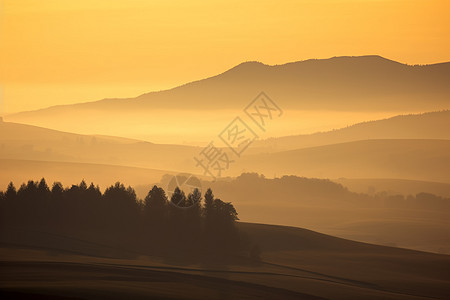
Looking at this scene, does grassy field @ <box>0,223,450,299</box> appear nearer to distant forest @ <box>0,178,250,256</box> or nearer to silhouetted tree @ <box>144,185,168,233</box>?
distant forest @ <box>0,178,250,256</box>

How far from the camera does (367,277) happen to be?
10556 cm

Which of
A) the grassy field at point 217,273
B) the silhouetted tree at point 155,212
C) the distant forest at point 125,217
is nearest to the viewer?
the grassy field at point 217,273

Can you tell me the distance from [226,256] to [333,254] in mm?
20977

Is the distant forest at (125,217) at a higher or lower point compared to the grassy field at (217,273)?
higher

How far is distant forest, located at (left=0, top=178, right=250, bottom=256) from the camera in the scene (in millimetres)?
110875

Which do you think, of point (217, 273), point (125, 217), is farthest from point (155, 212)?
point (217, 273)

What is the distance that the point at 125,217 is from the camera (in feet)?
372

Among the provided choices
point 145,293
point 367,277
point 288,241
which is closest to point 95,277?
point 145,293

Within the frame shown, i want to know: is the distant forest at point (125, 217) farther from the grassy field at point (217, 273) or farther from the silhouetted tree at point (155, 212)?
the grassy field at point (217, 273)

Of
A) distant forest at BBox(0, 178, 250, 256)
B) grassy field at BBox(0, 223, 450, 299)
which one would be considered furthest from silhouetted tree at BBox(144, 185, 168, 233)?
grassy field at BBox(0, 223, 450, 299)

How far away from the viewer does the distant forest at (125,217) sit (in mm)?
110875

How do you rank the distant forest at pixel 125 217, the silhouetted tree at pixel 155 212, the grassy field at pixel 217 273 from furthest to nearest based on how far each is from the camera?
the silhouetted tree at pixel 155 212 < the distant forest at pixel 125 217 < the grassy field at pixel 217 273

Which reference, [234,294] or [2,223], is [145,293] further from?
[2,223]

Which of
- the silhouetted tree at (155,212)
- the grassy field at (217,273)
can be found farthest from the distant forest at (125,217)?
the grassy field at (217,273)
